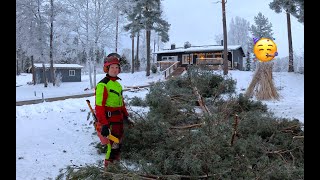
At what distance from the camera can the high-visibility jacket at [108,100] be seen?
3.76m

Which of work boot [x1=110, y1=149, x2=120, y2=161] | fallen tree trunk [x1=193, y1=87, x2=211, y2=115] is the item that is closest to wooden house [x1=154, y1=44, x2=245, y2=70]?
fallen tree trunk [x1=193, y1=87, x2=211, y2=115]

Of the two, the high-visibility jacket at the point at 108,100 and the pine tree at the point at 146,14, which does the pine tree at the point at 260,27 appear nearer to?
the pine tree at the point at 146,14

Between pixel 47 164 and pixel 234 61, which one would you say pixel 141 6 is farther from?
pixel 47 164

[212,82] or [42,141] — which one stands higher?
[212,82]

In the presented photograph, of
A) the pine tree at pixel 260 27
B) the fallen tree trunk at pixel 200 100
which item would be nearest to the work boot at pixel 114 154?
the fallen tree trunk at pixel 200 100

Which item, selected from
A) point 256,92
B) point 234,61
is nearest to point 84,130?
point 256,92

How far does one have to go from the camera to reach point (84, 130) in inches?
252

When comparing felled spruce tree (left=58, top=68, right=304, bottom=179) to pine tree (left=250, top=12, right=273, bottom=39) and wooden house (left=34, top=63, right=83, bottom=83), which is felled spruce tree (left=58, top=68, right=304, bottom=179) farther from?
pine tree (left=250, top=12, right=273, bottom=39)

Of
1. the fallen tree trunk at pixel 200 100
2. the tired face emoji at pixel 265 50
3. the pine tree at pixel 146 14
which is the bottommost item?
the fallen tree trunk at pixel 200 100

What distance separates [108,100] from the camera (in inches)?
156

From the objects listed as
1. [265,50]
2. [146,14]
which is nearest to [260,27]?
[146,14]

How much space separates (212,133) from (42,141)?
11.4ft

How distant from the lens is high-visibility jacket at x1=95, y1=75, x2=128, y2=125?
3756mm

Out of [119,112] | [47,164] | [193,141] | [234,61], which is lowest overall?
[47,164]
